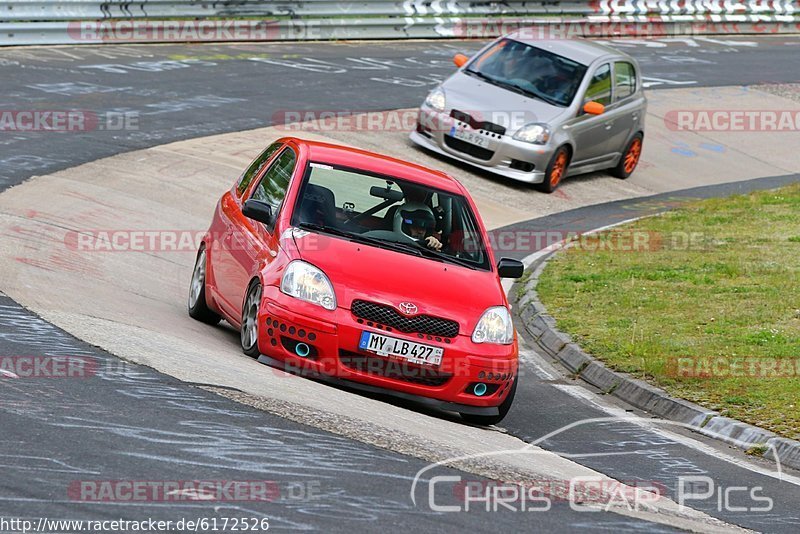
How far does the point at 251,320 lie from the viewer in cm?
948

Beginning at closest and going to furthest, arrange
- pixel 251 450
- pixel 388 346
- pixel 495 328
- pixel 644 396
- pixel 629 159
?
pixel 251 450
pixel 388 346
pixel 495 328
pixel 644 396
pixel 629 159

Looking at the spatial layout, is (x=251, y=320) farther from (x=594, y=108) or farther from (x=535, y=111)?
(x=594, y=108)

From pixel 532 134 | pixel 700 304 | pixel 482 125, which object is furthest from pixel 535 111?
pixel 700 304

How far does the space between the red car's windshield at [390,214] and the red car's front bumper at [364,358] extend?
93 cm

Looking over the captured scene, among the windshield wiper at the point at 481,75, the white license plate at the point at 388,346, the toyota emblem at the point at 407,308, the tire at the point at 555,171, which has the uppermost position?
the toyota emblem at the point at 407,308

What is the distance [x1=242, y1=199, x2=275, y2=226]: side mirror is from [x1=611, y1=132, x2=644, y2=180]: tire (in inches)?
481

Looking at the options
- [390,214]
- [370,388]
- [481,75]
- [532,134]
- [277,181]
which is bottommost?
[532,134]

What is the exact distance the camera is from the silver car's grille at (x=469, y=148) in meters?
19.1

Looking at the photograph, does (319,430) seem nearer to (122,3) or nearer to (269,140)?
(269,140)

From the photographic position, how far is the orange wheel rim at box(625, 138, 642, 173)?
2133 centimetres

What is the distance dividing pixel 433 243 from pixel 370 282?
1.04 meters
